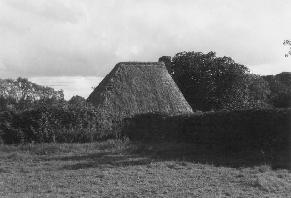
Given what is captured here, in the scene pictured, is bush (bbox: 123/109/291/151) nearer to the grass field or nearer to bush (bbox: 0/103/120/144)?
the grass field

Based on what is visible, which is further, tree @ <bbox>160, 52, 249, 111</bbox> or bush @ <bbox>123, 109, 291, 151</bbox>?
Answer: tree @ <bbox>160, 52, 249, 111</bbox>

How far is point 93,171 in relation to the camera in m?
12.3

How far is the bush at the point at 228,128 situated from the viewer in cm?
1559

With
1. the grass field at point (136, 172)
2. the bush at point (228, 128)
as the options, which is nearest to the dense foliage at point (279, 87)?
the bush at point (228, 128)

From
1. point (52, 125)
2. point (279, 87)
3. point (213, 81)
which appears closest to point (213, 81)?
point (213, 81)

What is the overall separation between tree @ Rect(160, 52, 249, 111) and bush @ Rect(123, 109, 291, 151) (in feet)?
55.9

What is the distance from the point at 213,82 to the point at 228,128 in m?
21.1

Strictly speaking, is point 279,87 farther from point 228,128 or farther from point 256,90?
point 228,128

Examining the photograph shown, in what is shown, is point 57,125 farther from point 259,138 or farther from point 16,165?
point 259,138

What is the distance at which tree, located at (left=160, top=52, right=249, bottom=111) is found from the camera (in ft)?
124

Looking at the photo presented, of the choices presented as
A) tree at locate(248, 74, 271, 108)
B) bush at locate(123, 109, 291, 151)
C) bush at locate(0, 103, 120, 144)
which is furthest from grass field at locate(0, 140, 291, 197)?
tree at locate(248, 74, 271, 108)

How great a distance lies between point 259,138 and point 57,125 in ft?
29.7

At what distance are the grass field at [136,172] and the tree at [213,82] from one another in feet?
65.6

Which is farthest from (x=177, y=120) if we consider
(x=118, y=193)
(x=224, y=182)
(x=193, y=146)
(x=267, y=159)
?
(x=118, y=193)
